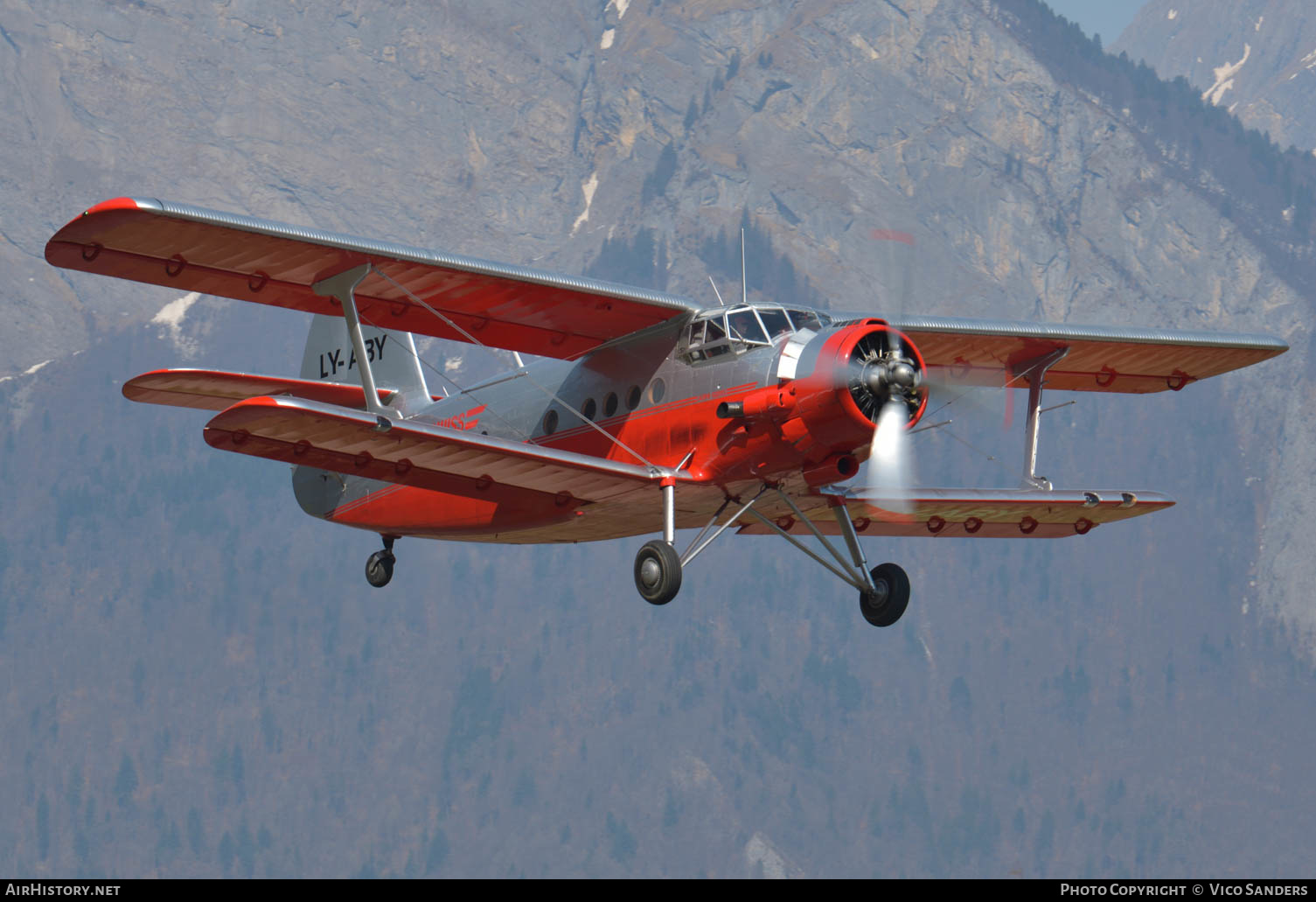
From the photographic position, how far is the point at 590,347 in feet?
74.3

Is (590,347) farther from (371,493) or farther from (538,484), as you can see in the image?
(371,493)

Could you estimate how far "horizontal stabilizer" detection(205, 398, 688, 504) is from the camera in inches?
749

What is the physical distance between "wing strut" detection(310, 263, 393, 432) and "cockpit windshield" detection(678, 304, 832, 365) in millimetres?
3806

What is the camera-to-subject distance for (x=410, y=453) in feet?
65.8

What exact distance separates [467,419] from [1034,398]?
316 inches

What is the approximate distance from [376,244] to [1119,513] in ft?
36.4

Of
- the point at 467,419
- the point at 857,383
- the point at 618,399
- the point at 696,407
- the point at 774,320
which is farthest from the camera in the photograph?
the point at 467,419

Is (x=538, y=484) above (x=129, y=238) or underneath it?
underneath

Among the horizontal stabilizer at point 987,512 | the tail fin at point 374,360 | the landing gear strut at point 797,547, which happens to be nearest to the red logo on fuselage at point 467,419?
the tail fin at point 374,360

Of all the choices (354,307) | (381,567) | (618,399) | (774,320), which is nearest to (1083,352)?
(774,320)

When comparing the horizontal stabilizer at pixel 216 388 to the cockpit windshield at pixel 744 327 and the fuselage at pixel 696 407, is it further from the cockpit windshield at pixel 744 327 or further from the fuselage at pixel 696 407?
the cockpit windshield at pixel 744 327

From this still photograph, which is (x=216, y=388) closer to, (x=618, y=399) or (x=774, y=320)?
(x=618, y=399)

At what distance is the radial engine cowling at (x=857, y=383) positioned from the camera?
63.2 feet
